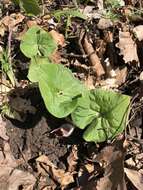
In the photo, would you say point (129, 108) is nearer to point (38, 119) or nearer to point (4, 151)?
point (38, 119)

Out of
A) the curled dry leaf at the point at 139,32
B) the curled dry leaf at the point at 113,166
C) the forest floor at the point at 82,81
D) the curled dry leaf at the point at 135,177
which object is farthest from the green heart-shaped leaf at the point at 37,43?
the curled dry leaf at the point at 135,177

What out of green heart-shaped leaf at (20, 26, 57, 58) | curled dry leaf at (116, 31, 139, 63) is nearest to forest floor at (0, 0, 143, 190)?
curled dry leaf at (116, 31, 139, 63)

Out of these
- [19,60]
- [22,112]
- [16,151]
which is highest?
[19,60]

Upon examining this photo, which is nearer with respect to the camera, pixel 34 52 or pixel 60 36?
pixel 34 52

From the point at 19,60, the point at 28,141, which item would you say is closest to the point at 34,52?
the point at 19,60

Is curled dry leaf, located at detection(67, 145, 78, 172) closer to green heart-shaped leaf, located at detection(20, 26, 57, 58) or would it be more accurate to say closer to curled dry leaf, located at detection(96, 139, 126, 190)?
curled dry leaf, located at detection(96, 139, 126, 190)

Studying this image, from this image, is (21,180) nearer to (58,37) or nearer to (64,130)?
(64,130)

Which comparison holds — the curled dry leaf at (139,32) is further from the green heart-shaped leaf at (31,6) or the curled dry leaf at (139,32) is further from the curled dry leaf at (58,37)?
the green heart-shaped leaf at (31,6)
